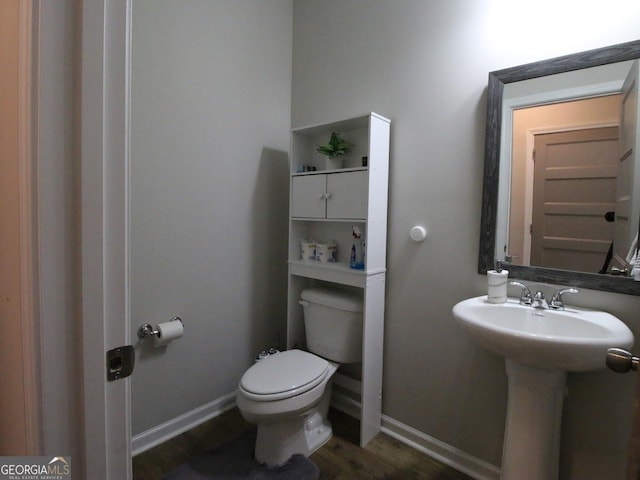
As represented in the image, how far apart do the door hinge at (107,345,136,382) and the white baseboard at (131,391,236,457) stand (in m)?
1.42

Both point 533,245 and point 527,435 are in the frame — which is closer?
point 527,435

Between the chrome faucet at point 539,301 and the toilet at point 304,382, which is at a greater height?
Result: the chrome faucet at point 539,301

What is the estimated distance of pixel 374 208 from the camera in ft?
5.74

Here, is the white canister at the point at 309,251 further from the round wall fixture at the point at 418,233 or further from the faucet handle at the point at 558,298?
the faucet handle at the point at 558,298

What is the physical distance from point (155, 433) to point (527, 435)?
67.7 inches

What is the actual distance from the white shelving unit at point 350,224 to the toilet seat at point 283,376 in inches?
11.0

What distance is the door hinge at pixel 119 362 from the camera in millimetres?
567

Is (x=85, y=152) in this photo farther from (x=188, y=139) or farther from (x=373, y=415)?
(x=373, y=415)

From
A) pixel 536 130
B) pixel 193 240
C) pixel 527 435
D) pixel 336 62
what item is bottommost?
pixel 527 435

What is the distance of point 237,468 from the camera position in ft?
5.20

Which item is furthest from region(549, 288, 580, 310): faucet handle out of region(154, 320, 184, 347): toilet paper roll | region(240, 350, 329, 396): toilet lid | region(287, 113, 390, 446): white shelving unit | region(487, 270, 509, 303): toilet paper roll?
region(154, 320, 184, 347): toilet paper roll

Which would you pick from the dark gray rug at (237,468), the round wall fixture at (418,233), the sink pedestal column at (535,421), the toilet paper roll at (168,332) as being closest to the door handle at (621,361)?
the sink pedestal column at (535,421)

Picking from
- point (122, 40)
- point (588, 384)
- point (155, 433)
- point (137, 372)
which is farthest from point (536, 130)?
point (155, 433)

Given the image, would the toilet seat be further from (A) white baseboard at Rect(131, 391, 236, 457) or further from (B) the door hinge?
→ (B) the door hinge
